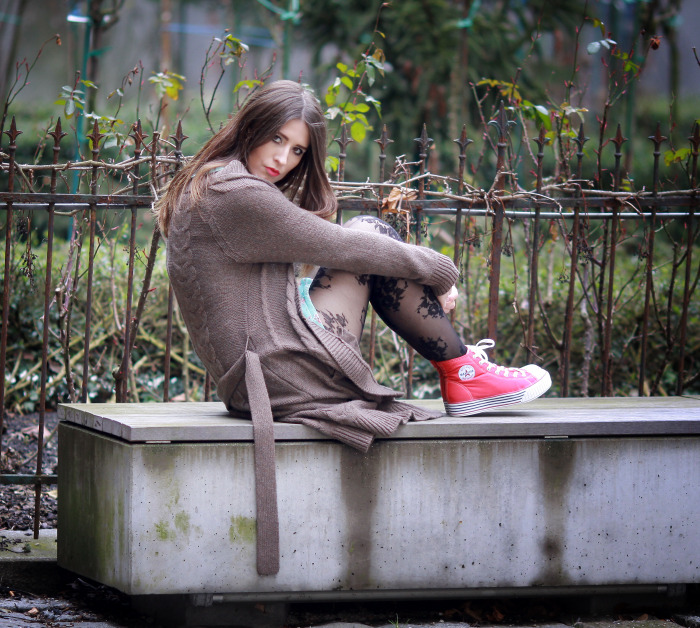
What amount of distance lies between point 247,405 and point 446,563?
798 millimetres

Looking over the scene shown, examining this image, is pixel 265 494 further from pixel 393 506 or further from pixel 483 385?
pixel 483 385

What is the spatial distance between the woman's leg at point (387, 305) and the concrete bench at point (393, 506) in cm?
29

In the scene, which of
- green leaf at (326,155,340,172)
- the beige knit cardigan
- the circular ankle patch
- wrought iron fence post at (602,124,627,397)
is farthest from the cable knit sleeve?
green leaf at (326,155,340,172)

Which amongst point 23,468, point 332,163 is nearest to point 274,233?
point 332,163

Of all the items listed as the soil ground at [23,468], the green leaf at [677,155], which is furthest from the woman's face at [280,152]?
the green leaf at [677,155]

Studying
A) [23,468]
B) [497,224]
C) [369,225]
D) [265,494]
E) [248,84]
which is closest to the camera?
[265,494]

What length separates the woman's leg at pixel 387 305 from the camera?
8.84ft

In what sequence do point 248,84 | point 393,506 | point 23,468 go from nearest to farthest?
point 393,506, point 248,84, point 23,468

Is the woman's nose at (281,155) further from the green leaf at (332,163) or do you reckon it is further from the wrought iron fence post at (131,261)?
the green leaf at (332,163)

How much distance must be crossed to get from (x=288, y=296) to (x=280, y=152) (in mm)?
498

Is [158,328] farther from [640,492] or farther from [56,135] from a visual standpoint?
[640,492]

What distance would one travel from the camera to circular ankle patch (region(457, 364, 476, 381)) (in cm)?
281

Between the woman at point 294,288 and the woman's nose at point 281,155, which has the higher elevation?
the woman's nose at point 281,155

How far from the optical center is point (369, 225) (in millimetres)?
2697
